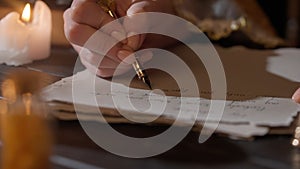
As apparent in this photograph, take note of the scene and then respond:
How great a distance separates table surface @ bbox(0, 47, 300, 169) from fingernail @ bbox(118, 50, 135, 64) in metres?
0.16

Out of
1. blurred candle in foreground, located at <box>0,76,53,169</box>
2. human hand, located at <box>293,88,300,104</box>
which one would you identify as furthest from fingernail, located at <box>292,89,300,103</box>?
blurred candle in foreground, located at <box>0,76,53,169</box>

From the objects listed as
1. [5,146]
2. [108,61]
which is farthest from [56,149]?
[108,61]

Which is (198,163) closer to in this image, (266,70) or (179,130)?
(179,130)

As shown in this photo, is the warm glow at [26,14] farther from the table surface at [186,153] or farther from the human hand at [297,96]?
the human hand at [297,96]

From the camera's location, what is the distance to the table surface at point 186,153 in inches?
21.1

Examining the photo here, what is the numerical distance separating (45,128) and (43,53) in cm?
49

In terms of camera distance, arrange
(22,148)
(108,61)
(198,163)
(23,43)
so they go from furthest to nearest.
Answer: (23,43)
(108,61)
(198,163)
(22,148)

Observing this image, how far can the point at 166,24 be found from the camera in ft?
3.10

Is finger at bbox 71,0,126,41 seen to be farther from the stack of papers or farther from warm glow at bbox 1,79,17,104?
warm glow at bbox 1,79,17,104

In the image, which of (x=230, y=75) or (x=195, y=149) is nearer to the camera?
(x=195, y=149)

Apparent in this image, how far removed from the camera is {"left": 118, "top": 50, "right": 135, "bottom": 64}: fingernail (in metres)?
0.77

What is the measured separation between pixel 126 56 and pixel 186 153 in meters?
0.24

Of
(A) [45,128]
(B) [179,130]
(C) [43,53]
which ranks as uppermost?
(A) [45,128]

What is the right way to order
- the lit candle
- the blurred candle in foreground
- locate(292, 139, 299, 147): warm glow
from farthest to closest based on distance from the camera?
the lit candle, locate(292, 139, 299, 147): warm glow, the blurred candle in foreground
